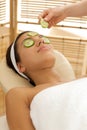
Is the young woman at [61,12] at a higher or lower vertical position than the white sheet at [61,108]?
higher

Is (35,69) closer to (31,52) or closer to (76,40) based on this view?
(31,52)

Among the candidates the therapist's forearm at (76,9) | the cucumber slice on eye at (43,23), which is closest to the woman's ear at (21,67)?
the cucumber slice on eye at (43,23)

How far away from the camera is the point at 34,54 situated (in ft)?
5.50

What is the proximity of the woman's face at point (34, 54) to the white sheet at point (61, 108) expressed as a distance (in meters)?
0.25

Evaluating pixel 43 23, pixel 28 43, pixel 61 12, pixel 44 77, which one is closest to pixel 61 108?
pixel 44 77

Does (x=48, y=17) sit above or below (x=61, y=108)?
above

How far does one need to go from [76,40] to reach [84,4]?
0.69 m

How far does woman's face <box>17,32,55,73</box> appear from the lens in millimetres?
1666

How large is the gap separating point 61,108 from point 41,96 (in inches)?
5.5

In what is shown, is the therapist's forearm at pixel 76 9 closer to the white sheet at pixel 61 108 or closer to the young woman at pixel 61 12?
the young woman at pixel 61 12

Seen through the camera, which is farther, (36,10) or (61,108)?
(36,10)

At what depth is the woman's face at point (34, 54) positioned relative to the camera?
1666 millimetres

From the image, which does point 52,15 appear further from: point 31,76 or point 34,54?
point 31,76

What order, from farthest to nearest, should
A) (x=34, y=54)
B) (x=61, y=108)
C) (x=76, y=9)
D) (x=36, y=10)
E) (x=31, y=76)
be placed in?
(x=36, y=10) < (x=76, y=9) < (x=31, y=76) < (x=34, y=54) < (x=61, y=108)
